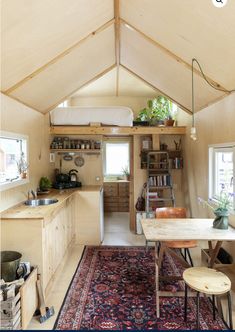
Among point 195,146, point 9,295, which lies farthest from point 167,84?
point 9,295

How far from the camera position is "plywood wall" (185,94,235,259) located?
9.68 feet

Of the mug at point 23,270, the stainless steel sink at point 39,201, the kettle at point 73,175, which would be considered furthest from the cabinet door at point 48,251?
the kettle at point 73,175

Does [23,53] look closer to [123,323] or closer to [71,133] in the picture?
[71,133]

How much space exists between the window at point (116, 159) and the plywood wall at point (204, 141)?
2.51 m

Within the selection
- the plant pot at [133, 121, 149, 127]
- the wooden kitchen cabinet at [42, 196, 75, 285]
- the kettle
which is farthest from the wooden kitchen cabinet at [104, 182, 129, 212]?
the wooden kitchen cabinet at [42, 196, 75, 285]

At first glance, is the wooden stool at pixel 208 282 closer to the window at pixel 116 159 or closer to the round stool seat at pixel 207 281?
the round stool seat at pixel 207 281

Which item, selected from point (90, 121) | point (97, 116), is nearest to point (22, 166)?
point (90, 121)

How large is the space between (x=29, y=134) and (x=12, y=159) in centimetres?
55

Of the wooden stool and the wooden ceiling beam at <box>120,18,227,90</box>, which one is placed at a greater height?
the wooden ceiling beam at <box>120,18,227,90</box>

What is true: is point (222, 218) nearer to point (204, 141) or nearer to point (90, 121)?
point (204, 141)

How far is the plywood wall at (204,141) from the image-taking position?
2951mm

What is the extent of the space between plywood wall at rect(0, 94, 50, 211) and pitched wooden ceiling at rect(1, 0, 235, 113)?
16cm

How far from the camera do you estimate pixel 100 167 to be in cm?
511

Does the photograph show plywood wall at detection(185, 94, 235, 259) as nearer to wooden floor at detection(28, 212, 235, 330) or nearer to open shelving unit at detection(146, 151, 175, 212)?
open shelving unit at detection(146, 151, 175, 212)
